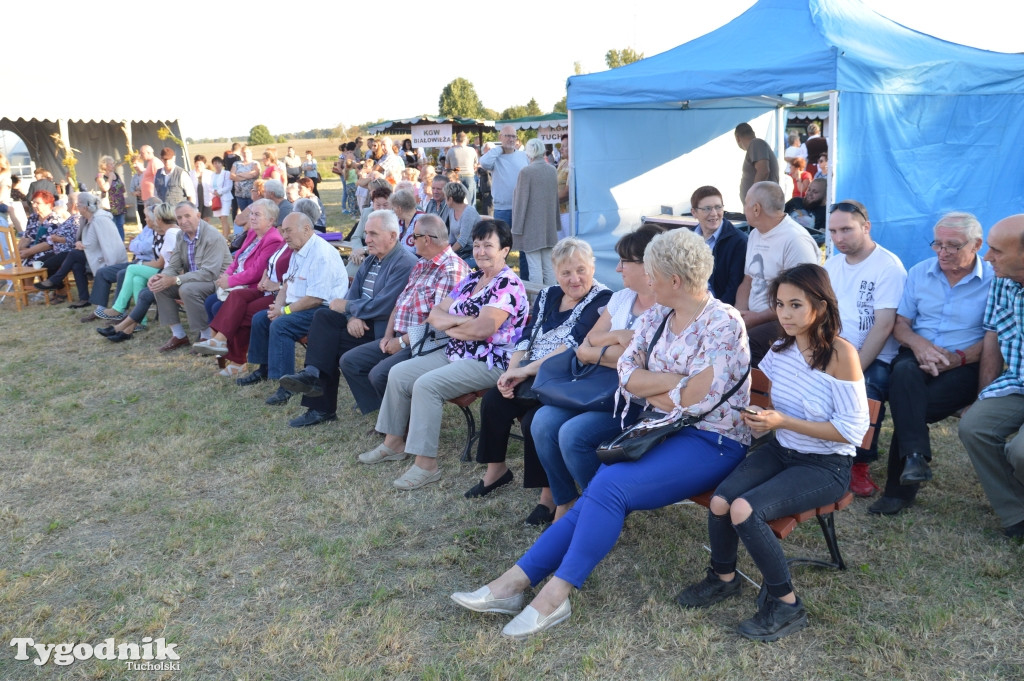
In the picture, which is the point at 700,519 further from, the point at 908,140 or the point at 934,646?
the point at 908,140

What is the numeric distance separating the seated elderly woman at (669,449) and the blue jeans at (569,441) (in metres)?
0.31

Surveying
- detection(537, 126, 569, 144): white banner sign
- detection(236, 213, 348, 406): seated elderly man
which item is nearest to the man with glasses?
detection(236, 213, 348, 406): seated elderly man

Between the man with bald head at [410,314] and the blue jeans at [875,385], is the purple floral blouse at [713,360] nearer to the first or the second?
the blue jeans at [875,385]

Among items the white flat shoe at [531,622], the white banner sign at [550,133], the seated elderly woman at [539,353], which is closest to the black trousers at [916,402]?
the seated elderly woman at [539,353]

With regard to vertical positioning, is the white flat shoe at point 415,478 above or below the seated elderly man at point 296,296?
below

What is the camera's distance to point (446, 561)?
3342 mm

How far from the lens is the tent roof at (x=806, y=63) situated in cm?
577

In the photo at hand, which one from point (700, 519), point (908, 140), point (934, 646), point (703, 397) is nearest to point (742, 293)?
point (700, 519)

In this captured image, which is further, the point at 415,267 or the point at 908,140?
the point at 908,140

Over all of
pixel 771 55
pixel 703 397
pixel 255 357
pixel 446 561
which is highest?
pixel 771 55

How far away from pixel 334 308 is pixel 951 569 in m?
3.86

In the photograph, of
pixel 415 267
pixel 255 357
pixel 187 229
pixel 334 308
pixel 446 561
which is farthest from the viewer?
pixel 187 229

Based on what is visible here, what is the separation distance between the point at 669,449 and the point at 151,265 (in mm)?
6609

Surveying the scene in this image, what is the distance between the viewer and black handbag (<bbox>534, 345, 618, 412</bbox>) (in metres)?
3.30
